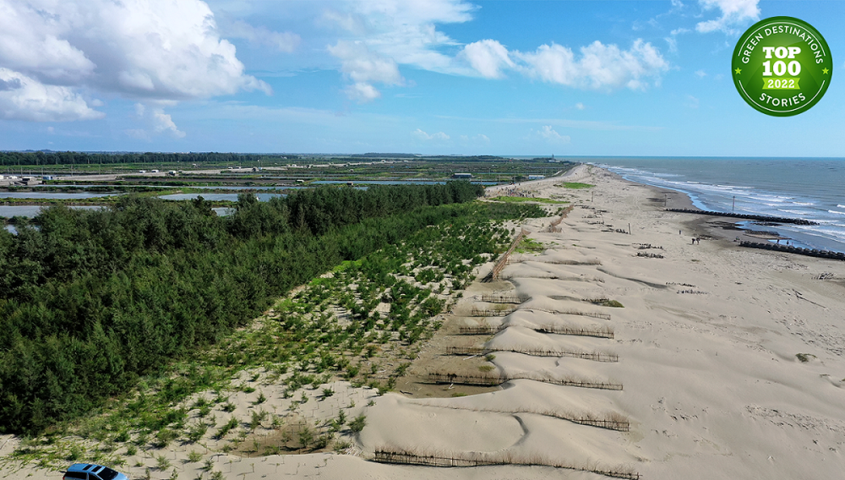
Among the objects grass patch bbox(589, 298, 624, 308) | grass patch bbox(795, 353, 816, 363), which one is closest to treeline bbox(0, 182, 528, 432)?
grass patch bbox(589, 298, 624, 308)

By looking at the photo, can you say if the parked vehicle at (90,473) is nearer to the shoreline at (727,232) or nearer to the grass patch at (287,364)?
the grass patch at (287,364)

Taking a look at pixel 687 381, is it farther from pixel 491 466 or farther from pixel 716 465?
pixel 491 466

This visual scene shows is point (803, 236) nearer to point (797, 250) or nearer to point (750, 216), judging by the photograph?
point (797, 250)

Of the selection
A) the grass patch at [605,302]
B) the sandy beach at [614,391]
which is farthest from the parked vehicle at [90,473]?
the grass patch at [605,302]

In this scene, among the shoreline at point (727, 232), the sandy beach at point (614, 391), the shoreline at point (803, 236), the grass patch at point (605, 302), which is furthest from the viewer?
the shoreline at point (727, 232)

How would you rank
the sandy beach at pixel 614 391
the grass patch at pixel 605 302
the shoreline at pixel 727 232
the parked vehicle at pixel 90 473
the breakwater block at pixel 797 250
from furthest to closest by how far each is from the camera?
the shoreline at pixel 727 232, the breakwater block at pixel 797 250, the grass patch at pixel 605 302, the sandy beach at pixel 614 391, the parked vehicle at pixel 90 473

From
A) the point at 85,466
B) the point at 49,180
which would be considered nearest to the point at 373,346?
the point at 85,466
